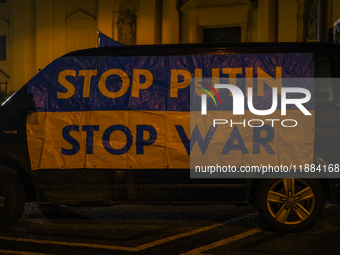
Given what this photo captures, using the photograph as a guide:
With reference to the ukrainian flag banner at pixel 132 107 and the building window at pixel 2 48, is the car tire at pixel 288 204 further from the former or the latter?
the building window at pixel 2 48

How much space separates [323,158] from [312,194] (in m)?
0.44

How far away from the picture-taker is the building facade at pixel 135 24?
20.2m

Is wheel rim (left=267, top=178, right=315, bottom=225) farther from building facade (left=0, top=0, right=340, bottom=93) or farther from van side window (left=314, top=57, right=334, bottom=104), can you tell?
building facade (left=0, top=0, right=340, bottom=93)

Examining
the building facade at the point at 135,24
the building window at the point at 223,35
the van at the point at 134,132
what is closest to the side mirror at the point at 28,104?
the van at the point at 134,132

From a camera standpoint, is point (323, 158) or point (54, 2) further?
point (54, 2)

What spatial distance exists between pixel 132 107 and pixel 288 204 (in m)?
2.14

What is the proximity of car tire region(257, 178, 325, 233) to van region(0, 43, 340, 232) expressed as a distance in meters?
0.01

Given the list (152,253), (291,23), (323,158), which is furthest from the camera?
(291,23)

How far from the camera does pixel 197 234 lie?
205 inches

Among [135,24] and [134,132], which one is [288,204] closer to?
[134,132]

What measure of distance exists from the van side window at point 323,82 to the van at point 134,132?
1cm

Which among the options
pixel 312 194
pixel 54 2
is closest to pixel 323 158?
pixel 312 194

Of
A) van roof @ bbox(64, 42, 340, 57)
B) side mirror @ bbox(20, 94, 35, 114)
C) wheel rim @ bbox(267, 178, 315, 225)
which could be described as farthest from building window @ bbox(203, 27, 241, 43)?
side mirror @ bbox(20, 94, 35, 114)

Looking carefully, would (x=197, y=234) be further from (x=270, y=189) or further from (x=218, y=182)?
(x=270, y=189)
